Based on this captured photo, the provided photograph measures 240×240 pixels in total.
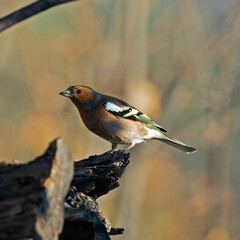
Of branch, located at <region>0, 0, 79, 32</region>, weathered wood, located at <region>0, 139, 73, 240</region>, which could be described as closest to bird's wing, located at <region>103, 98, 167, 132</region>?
branch, located at <region>0, 0, 79, 32</region>

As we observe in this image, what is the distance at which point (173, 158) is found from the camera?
47.8 ft

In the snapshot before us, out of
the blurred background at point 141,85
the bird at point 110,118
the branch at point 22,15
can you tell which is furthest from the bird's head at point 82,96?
the branch at point 22,15

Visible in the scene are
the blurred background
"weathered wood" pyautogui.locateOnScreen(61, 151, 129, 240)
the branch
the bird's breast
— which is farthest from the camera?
the blurred background

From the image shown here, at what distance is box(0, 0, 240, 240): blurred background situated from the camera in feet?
39.8

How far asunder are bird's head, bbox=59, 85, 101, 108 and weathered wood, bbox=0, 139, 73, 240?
4.77 metres

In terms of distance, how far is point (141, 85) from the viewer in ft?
40.1

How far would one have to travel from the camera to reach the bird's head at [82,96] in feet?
27.3

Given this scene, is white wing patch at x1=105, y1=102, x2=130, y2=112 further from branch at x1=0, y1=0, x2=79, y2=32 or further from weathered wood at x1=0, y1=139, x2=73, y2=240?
weathered wood at x1=0, y1=139, x2=73, y2=240

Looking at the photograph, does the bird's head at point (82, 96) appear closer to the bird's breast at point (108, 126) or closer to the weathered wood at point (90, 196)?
the bird's breast at point (108, 126)

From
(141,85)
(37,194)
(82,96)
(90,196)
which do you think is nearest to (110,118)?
(82,96)

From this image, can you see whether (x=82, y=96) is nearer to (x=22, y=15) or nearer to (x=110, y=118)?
(x=110, y=118)

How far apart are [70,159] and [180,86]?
937 cm

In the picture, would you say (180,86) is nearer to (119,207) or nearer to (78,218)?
(119,207)

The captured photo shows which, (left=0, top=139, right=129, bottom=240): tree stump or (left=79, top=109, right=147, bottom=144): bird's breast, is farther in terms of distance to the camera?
(left=79, top=109, right=147, bottom=144): bird's breast
